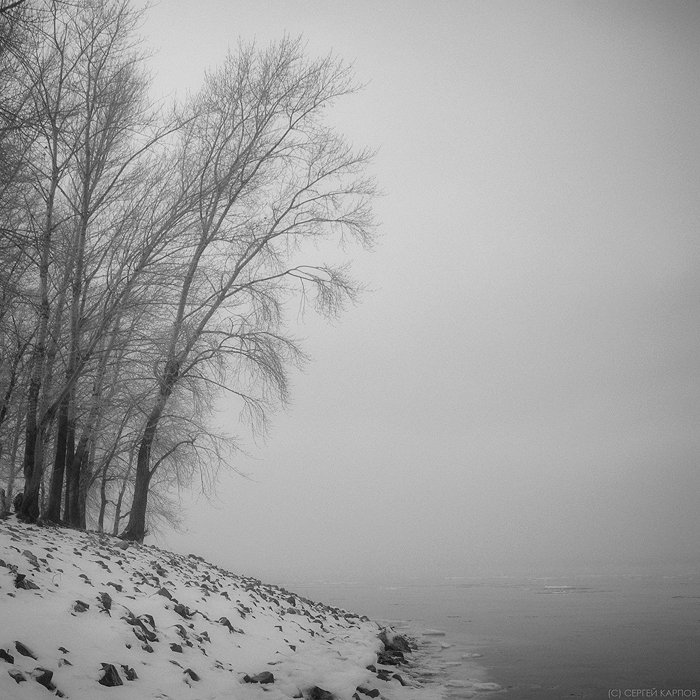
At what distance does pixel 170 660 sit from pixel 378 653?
507 cm

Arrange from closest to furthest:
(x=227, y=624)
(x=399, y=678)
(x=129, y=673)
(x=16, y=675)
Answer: (x=16, y=675) → (x=129, y=673) → (x=227, y=624) → (x=399, y=678)

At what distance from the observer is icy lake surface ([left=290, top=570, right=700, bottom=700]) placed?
26.6 feet

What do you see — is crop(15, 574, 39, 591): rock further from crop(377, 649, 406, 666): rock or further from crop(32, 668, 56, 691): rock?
crop(377, 649, 406, 666): rock

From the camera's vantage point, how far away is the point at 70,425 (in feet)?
44.3

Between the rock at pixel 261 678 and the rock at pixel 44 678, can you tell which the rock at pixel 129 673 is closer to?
the rock at pixel 44 678

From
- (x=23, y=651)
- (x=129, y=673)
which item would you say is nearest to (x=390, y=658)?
(x=129, y=673)

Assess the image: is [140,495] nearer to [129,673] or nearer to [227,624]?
[227,624]

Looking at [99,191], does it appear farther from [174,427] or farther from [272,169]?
[174,427]

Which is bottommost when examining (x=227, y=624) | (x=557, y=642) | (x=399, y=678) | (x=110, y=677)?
(x=557, y=642)

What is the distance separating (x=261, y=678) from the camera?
5.68 m

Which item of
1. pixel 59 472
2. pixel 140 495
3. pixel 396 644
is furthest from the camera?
pixel 140 495

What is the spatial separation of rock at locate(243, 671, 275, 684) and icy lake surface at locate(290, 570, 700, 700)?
3.15 metres

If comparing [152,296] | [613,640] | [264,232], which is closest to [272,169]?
[264,232]

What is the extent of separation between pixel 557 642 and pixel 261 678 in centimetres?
913
